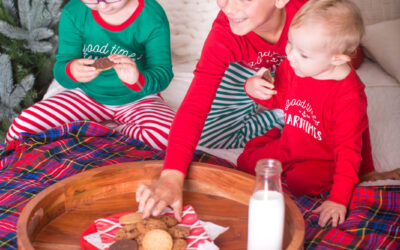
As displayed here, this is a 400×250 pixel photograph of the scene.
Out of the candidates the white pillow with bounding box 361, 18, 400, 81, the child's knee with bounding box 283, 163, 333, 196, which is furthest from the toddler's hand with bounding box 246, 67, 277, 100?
the white pillow with bounding box 361, 18, 400, 81

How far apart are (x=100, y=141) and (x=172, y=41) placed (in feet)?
3.00

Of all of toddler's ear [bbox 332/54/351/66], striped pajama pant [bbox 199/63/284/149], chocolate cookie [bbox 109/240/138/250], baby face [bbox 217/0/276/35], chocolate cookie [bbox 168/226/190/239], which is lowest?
striped pajama pant [bbox 199/63/284/149]

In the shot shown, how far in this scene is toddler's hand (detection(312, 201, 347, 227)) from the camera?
3.81ft

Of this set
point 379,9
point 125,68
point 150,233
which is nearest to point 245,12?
point 125,68

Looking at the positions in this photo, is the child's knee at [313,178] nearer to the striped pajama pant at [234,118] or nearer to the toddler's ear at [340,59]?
the toddler's ear at [340,59]

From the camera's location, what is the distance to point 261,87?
1357 mm

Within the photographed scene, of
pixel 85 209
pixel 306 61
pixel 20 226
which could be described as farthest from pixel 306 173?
pixel 20 226

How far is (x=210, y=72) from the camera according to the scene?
140 centimetres

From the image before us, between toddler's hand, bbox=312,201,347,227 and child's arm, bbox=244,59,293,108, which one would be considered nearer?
toddler's hand, bbox=312,201,347,227

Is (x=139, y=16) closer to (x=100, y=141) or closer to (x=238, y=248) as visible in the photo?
(x=100, y=141)

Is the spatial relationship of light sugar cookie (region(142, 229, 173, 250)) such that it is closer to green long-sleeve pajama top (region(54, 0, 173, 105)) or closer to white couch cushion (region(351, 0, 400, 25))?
green long-sleeve pajama top (region(54, 0, 173, 105))

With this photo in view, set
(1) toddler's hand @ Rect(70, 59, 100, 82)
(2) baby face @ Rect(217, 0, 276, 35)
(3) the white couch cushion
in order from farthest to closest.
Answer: (3) the white couch cushion → (1) toddler's hand @ Rect(70, 59, 100, 82) → (2) baby face @ Rect(217, 0, 276, 35)

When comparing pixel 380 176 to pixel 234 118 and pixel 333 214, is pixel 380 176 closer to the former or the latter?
pixel 333 214

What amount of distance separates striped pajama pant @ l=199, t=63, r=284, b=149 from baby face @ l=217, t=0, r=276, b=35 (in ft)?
1.46
